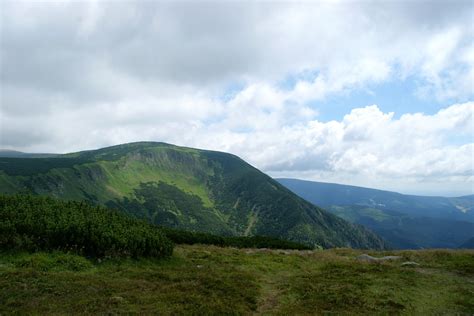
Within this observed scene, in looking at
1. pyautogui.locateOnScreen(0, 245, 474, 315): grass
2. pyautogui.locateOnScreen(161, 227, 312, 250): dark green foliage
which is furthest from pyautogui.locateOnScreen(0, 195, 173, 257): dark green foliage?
pyautogui.locateOnScreen(161, 227, 312, 250): dark green foliage

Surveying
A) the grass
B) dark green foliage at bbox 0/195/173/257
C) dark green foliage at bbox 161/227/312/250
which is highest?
dark green foliage at bbox 0/195/173/257

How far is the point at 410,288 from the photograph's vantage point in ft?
81.6

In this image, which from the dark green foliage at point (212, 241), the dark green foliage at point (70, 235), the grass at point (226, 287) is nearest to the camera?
the grass at point (226, 287)

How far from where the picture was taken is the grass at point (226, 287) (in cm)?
1958

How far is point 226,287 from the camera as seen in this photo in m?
23.8

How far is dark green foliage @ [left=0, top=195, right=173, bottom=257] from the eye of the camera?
1172 inches

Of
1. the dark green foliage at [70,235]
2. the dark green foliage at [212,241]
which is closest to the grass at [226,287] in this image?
the dark green foliage at [70,235]

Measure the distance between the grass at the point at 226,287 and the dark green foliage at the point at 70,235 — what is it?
1491 mm

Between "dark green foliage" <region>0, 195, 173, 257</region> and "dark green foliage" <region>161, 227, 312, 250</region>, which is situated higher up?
"dark green foliage" <region>0, 195, 173, 257</region>

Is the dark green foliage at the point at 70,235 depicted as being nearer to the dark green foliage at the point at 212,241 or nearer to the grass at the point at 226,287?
the grass at the point at 226,287

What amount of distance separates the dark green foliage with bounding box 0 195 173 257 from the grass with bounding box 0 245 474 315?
1491 mm

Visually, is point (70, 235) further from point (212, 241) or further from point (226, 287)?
point (212, 241)

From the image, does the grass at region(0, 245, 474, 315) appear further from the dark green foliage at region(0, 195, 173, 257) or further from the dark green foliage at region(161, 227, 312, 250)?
the dark green foliage at region(161, 227, 312, 250)

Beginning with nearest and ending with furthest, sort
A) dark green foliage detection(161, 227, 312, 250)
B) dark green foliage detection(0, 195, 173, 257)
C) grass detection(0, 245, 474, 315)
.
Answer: grass detection(0, 245, 474, 315), dark green foliage detection(0, 195, 173, 257), dark green foliage detection(161, 227, 312, 250)
